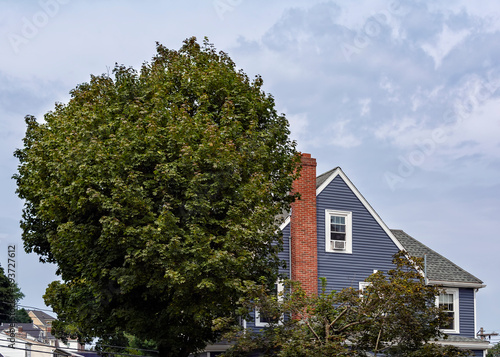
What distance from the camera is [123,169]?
946 inches

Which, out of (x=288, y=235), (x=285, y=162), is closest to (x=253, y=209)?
(x=285, y=162)

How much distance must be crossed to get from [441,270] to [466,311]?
274cm

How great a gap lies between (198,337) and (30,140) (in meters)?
14.9

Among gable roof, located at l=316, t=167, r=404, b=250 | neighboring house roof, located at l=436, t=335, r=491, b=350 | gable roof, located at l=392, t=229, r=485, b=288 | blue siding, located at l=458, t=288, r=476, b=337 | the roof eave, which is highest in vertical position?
gable roof, located at l=316, t=167, r=404, b=250

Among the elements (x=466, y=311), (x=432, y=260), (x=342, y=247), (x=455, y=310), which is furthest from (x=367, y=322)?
(x=432, y=260)

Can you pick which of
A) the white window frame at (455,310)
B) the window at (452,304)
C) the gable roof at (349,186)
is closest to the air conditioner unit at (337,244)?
the gable roof at (349,186)

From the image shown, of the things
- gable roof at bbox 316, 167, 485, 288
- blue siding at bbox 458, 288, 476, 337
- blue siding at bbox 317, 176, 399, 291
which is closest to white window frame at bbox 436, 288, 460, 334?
blue siding at bbox 458, 288, 476, 337

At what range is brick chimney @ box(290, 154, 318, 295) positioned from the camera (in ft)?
106

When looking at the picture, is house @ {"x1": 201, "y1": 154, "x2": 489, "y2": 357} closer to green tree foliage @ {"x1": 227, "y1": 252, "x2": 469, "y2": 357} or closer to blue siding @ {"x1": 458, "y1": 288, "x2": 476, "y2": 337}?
blue siding @ {"x1": 458, "y1": 288, "x2": 476, "y2": 337}

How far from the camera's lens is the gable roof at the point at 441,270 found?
117 feet

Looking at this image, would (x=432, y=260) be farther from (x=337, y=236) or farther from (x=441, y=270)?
(x=337, y=236)

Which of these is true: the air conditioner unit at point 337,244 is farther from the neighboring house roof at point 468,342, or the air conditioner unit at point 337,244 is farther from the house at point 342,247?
the neighboring house roof at point 468,342

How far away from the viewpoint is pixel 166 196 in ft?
76.9

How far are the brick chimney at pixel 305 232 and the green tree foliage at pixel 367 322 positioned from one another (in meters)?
10.4
